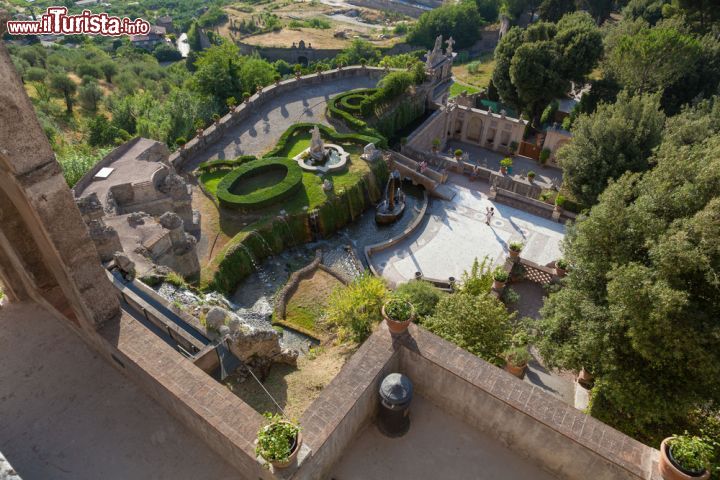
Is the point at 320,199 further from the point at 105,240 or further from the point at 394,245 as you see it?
the point at 105,240

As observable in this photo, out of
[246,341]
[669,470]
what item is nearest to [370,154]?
[246,341]

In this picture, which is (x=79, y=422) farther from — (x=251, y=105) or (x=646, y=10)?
(x=646, y=10)

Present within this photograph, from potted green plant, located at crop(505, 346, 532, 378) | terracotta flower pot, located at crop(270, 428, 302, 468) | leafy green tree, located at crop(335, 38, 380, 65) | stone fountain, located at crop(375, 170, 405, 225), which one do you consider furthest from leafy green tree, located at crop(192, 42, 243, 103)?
terracotta flower pot, located at crop(270, 428, 302, 468)

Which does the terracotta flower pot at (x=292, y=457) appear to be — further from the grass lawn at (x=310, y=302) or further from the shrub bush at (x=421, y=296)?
the grass lawn at (x=310, y=302)

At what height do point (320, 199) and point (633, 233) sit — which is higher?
point (633, 233)

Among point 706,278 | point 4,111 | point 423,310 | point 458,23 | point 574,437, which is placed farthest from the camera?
point 458,23

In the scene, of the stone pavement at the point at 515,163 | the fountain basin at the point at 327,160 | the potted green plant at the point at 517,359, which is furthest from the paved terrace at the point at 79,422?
the stone pavement at the point at 515,163

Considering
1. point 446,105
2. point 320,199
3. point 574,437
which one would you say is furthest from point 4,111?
point 446,105
